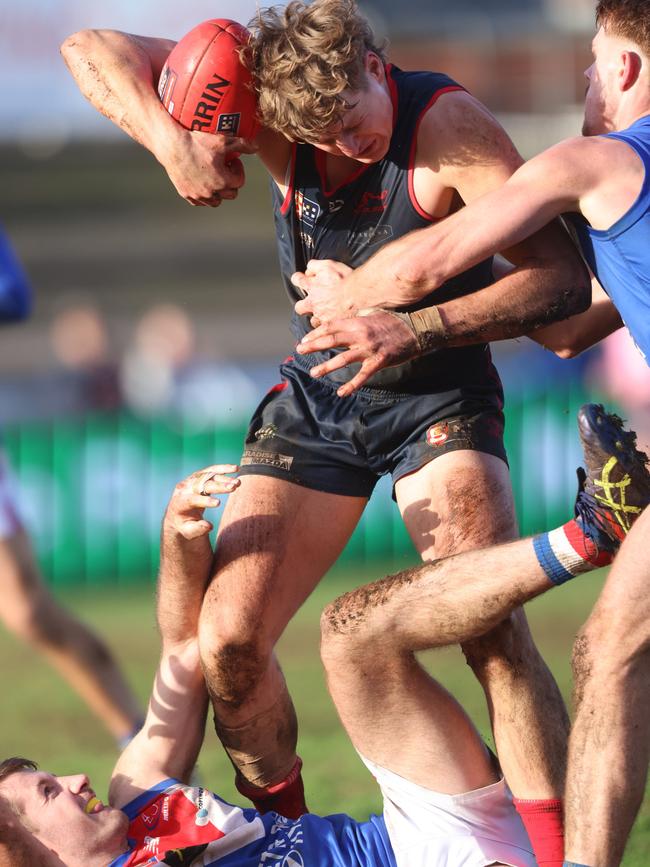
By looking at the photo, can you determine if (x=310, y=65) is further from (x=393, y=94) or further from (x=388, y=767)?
(x=388, y=767)

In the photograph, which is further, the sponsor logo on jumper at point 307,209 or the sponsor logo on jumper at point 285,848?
the sponsor logo on jumper at point 307,209

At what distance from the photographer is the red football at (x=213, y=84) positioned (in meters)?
4.25

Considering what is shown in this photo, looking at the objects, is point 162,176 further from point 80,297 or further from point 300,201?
point 300,201

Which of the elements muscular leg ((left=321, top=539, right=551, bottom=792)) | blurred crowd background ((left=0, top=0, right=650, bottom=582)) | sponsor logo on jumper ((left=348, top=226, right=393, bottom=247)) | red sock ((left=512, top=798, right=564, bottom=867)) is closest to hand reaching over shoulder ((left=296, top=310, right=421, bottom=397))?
sponsor logo on jumper ((left=348, top=226, right=393, bottom=247))

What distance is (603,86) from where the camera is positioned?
4102mm

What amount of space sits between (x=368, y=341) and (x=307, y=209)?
763 millimetres

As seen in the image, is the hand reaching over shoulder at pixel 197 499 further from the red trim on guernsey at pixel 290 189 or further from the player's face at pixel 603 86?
the player's face at pixel 603 86

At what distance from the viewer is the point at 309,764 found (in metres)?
6.20

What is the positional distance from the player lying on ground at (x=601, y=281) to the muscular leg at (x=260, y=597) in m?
0.65

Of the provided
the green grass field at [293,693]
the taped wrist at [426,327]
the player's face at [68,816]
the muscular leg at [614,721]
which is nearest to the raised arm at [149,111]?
the taped wrist at [426,327]

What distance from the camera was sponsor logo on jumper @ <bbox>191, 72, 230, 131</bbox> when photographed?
4242 millimetres

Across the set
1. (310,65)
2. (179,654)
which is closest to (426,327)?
(310,65)

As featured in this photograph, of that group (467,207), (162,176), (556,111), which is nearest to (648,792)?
(467,207)

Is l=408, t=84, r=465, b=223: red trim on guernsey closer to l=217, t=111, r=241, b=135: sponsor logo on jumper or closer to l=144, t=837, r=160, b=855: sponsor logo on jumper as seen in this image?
l=217, t=111, r=241, b=135: sponsor logo on jumper
